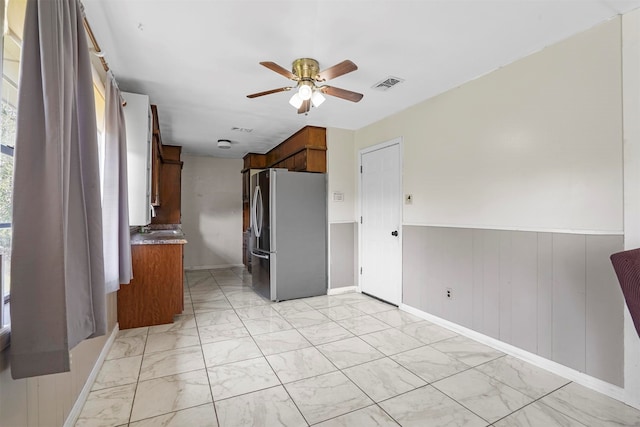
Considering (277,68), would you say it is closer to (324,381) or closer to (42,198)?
(42,198)

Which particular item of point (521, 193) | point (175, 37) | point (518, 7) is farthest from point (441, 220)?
point (175, 37)

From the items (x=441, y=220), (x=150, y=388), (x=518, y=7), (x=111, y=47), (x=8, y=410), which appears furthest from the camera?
(x=441, y=220)

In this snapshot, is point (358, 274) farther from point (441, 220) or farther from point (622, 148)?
point (622, 148)

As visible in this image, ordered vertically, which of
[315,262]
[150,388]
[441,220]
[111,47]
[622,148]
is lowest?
[150,388]

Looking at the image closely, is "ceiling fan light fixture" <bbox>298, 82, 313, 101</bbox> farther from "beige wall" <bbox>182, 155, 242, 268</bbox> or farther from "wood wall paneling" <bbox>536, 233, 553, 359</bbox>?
"beige wall" <bbox>182, 155, 242, 268</bbox>

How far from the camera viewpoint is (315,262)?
14.0 feet

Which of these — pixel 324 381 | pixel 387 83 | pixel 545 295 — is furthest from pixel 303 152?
pixel 545 295

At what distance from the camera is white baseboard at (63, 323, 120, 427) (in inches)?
64.3

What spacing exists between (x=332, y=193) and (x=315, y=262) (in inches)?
40.5

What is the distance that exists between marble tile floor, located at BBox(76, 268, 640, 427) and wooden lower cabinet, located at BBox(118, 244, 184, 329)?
0.14m

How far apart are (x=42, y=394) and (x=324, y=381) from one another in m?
1.53

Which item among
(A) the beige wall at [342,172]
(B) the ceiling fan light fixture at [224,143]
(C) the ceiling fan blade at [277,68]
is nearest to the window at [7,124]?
(C) the ceiling fan blade at [277,68]

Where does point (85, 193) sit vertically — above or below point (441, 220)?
above

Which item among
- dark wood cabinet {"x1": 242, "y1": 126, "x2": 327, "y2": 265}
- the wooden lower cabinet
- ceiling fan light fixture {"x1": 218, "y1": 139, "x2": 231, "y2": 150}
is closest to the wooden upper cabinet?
dark wood cabinet {"x1": 242, "y1": 126, "x2": 327, "y2": 265}
